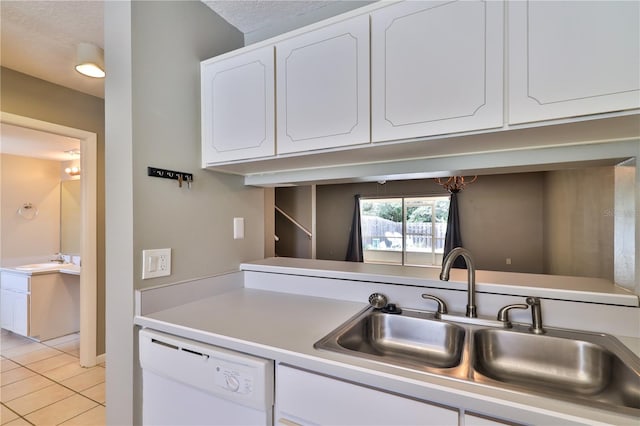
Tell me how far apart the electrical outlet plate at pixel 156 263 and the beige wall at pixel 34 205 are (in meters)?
4.49

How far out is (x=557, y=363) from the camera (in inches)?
40.1

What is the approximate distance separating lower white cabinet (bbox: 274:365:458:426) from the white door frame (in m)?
2.61

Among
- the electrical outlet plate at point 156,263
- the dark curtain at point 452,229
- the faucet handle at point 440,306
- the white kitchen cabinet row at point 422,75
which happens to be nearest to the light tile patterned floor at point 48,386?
the electrical outlet plate at point 156,263

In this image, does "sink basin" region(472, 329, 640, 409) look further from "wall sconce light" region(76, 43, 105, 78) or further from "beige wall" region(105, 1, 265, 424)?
"wall sconce light" region(76, 43, 105, 78)

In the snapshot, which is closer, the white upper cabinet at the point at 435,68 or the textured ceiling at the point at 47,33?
the white upper cabinet at the point at 435,68

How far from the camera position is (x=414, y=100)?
41.6 inches

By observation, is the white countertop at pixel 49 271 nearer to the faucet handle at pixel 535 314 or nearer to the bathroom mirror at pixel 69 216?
the bathroom mirror at pixel 69 216

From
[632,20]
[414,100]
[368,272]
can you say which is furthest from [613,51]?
[368,272]

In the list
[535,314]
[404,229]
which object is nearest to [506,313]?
[535,314]

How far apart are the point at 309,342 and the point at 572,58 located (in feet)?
3.81

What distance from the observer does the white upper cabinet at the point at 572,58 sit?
796 mm

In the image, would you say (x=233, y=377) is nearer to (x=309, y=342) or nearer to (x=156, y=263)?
(x=309, y=342)

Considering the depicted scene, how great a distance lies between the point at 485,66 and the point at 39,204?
5.88 meters

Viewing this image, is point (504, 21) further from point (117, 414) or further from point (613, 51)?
point (117, 414)
